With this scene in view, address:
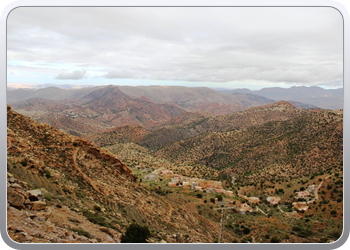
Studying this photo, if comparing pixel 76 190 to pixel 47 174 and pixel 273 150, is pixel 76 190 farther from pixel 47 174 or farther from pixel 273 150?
pixel 273 150

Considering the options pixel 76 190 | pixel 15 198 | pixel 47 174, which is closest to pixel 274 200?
pixel 76 190

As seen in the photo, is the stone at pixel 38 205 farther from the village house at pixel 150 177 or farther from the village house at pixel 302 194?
the village house at pixel 150 177

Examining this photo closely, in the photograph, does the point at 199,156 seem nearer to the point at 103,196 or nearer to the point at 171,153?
the point at 171,153

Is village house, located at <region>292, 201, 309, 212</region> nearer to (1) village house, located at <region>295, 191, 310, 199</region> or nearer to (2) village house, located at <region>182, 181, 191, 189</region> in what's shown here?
(1) village house, located at <region>295, 191, 310, 199</region>

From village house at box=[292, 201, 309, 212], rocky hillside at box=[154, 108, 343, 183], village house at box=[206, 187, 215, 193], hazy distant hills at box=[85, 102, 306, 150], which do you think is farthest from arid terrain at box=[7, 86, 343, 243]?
hazy distant hills at box=[85, 102, 306, 150]

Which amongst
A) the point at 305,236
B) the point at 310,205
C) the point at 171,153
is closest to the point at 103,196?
the point at 305,236

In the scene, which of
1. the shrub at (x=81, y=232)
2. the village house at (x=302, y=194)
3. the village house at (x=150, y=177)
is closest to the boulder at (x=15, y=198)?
the shrub at (x=81, y=232)
